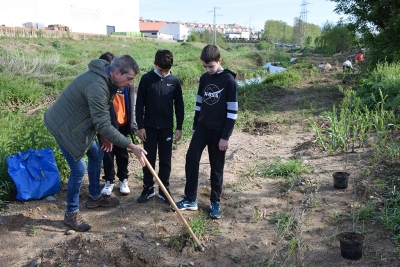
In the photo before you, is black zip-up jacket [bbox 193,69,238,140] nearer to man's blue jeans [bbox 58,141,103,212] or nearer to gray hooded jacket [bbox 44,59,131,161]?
gray hooded jacket [bbox 44,59,131,161]

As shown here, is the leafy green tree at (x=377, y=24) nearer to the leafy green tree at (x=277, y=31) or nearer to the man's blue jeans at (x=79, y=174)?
the man's blue jeans at (x=79, y=174)

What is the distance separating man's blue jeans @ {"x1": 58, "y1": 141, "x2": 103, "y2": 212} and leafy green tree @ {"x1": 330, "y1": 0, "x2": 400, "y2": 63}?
394 inches

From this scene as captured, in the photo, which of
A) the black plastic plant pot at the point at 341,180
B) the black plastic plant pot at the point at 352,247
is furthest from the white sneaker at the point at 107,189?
the black plastic plant pot at the point at 341,180

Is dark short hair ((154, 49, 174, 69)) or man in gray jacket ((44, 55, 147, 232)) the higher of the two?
dark short hair ((154, 49, 174, 69))

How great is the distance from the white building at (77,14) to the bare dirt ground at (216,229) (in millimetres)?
36498

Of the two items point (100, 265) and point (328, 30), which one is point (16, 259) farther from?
point (328, 30)

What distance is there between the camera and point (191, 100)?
10852 mm

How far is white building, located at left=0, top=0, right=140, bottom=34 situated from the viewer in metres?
35.9

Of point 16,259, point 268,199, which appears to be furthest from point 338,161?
point 16,259

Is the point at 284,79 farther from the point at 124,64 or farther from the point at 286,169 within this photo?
the point at 124,64

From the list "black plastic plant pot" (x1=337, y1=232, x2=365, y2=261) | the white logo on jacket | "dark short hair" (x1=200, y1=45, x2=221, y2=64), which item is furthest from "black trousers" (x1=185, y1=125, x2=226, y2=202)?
"black plastic plant pot" (x1=337, y1=232, x2=365, y2=261)

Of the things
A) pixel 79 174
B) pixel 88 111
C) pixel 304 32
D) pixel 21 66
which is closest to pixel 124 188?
pixel 79 174

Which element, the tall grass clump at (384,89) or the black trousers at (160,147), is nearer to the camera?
the black trousers at (160,147)

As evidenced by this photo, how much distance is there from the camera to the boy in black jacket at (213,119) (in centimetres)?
358
